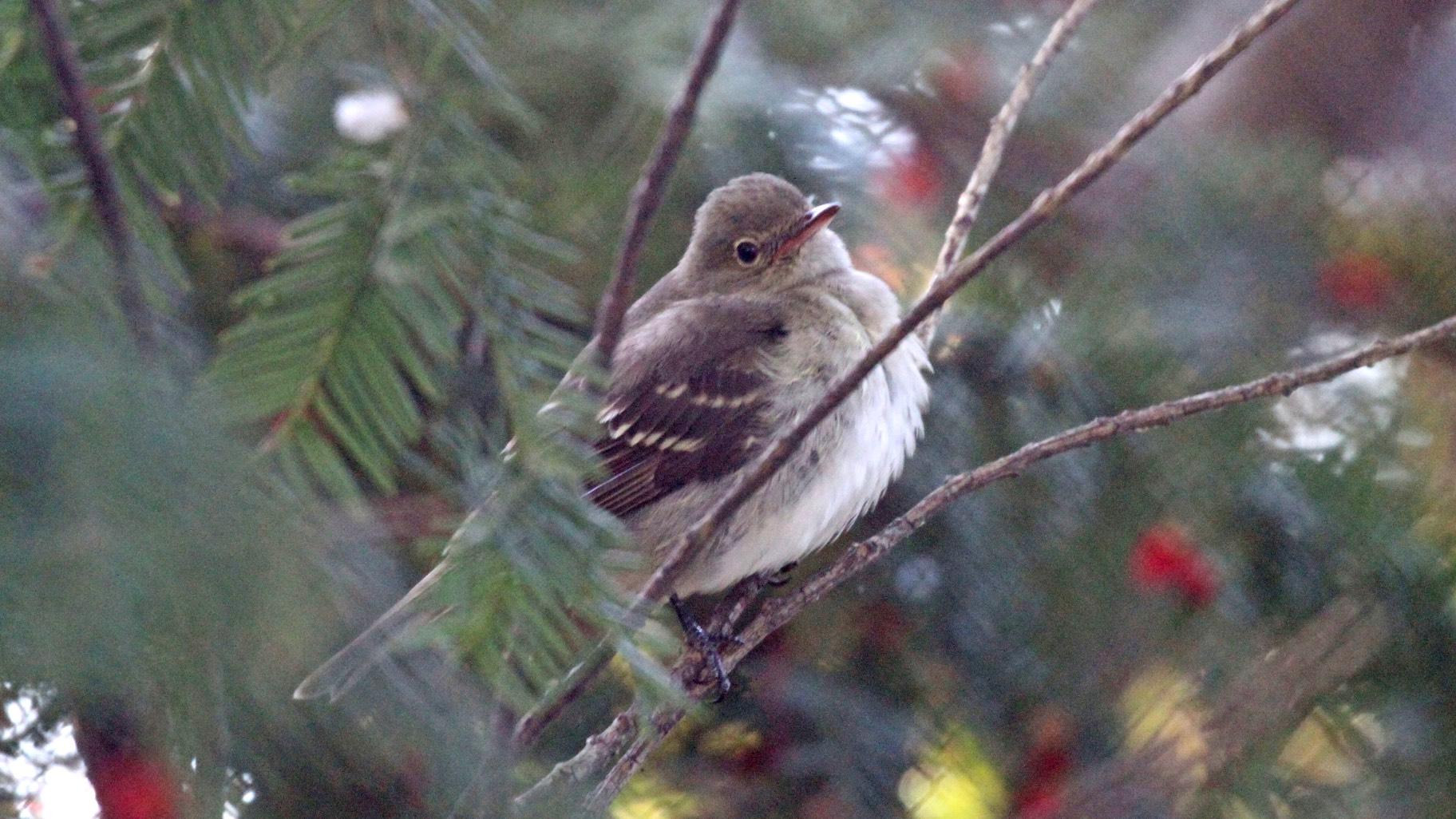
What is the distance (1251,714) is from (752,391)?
1113mm

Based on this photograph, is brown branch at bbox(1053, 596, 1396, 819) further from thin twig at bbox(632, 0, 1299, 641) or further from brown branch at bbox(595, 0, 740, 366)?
brown branch at bbox(595, 0, 740, 366)

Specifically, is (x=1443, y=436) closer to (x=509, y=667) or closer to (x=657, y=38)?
(x=657, y=38)

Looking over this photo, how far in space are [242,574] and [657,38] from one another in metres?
1.93

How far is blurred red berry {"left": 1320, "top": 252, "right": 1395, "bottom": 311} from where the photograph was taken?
275 cm

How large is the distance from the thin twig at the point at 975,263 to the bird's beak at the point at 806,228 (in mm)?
1422

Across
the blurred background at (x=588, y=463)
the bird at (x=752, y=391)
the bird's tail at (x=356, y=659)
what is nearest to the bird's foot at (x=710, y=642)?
the bird at (x=752, y=391)

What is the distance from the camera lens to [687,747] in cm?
252

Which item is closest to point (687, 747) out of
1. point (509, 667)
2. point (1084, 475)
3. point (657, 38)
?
point (1084, 475)

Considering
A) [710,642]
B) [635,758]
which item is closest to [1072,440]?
[635,758]

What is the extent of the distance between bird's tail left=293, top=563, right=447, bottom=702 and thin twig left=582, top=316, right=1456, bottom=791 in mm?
489

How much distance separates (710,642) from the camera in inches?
87.2

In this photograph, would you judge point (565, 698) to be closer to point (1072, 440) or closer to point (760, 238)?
point (1072, 440)

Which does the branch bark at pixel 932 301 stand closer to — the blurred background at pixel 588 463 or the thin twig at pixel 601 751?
the thin twig at pixel 601 751

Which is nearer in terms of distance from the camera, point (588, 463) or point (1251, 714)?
point (588, 463)
